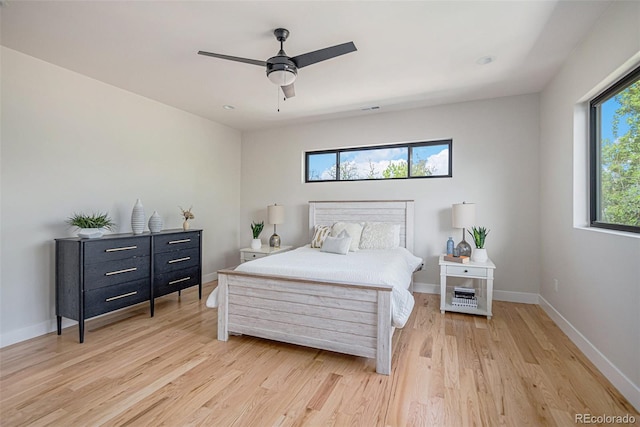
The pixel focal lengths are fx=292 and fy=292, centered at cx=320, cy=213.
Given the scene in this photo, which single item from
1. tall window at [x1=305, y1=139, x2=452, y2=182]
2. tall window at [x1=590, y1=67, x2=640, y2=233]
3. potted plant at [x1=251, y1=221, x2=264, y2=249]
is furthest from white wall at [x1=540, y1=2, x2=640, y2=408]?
potted plant at [x1=251, y1=221, x2=264, y2=249]

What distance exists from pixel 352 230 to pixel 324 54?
2.35 meters

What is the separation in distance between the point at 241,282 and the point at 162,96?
270 centimetres

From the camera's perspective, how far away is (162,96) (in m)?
3.74

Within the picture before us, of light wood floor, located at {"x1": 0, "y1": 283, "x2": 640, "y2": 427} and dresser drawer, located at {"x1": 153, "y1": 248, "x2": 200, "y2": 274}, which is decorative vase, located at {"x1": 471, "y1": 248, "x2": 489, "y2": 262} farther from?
dresser drawer, located at {"x1": 153, "y1": 248, "x2": 200, "y2": 274}

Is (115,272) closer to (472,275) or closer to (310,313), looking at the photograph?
(310,313)

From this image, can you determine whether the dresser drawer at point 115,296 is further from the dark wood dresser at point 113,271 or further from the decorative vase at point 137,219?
the decorative vase at point 137,219

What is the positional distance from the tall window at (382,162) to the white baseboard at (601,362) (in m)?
2.13

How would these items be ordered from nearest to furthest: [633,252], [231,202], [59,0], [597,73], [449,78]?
[633,252] < [59,0] < [597,73] < [449,78] < [231,202]

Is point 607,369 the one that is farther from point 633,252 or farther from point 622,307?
point 633,252

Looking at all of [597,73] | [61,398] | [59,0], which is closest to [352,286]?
[61,398]

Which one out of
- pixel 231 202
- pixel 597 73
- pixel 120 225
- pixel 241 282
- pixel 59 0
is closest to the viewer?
pixel 59 0

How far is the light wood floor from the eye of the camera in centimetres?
173

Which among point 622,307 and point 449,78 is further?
point 449,78

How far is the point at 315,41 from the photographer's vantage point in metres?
2.46
